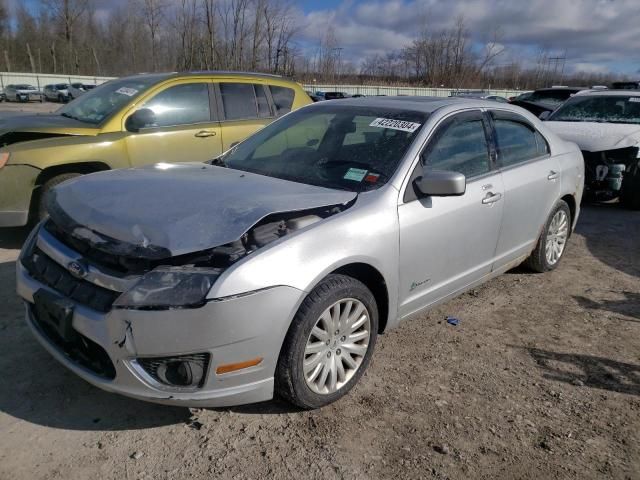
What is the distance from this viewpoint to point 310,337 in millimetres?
2623

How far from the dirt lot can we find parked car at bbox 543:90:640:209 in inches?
171

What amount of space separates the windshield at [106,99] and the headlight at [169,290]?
3.76m

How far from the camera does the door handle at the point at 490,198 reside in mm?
3621

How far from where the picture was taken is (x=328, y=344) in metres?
2.73

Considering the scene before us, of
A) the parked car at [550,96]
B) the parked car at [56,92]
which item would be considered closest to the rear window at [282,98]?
the parked car at [550,96]

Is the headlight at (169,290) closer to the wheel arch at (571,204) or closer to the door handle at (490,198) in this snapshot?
the door handle at (490,198)

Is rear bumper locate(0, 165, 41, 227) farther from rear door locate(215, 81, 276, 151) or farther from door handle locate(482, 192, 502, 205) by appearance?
door handle locate(482, 192, 502, 205)

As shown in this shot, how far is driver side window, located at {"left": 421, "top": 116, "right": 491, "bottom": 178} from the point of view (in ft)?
11.0

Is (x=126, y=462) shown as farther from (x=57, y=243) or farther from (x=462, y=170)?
(x=462, y=170)

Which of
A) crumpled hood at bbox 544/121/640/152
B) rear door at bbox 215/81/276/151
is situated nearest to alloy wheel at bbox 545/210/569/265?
crumpled hood at bbox 544/121/640/152

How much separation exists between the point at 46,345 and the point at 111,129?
3.25 meters

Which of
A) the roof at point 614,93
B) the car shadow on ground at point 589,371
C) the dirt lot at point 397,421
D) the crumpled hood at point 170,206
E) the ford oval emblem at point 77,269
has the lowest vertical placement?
the car shadow on ground at point 589,371

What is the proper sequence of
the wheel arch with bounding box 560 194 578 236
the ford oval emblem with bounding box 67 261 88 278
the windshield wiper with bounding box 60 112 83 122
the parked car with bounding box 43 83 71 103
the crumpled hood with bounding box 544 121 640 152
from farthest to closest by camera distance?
1. the parked car with bounding box 43 83 71 103
2. the crumpled hood with bounding box 544 121 640 152
3. the windshield wiper with bounding box 60 112 83 122
4. the wheel arch with bounding box 560 194 578 236
5. the ford oval emblem with bounding box 67 261 88 278

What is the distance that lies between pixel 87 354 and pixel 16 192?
300 centimetres
